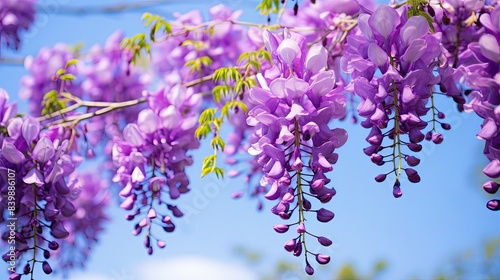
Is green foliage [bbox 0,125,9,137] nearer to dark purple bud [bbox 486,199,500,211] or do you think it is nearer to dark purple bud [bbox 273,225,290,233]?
dark purple bud [bbox 273,225,290,233]

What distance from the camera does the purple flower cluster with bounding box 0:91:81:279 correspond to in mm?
1310

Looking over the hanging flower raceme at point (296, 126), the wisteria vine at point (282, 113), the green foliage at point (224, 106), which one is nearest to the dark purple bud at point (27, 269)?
the wisteria vine at point (282, 113)

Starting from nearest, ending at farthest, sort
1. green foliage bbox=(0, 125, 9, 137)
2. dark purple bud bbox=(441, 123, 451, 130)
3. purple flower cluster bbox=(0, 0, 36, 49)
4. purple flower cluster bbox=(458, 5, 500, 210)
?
purple flower cluster bbox=(458, 5, 500, 210) → dark purple bud bbox=(441, 123, 451, 130) → green foliage bbox=(0, 125, 9, 137) → purple flower cluster bbox=(0, 0, 36, 49)

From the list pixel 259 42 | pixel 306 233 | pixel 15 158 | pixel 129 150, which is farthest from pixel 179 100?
pixel 306 233

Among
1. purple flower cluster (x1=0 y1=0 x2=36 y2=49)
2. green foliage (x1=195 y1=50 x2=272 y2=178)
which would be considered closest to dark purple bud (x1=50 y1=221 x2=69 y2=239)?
green foliage (x1=195 y1=50 x2=272 y2=178)

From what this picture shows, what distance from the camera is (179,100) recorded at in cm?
154

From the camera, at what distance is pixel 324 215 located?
1.05 meters

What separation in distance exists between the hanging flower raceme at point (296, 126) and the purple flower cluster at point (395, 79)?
64 mm

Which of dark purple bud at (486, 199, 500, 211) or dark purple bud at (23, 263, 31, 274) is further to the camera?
dark purple bud at (23, 263, 31, 274)

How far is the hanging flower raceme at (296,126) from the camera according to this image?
1.03 meters

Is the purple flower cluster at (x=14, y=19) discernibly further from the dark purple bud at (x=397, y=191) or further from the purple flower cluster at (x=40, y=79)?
the dark purple bud at (x=397, y=191)

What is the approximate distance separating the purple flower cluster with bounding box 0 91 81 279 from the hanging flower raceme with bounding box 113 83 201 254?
130 millimetres

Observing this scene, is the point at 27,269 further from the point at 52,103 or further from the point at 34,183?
the point at 52,103

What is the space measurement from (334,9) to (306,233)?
86 cm
